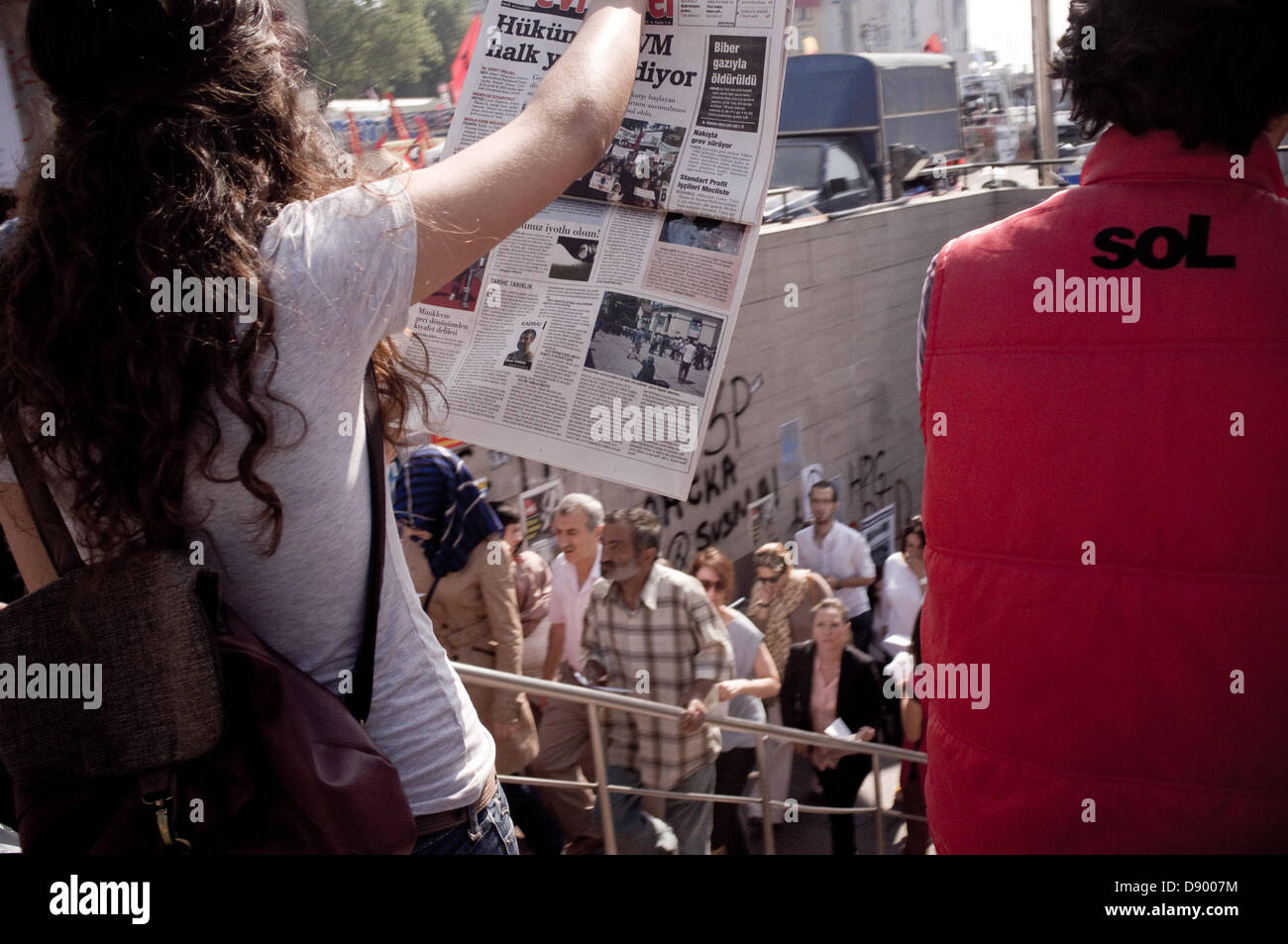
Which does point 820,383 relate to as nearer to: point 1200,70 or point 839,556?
point 839,556

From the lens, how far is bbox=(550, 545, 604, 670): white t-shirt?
4.48 m

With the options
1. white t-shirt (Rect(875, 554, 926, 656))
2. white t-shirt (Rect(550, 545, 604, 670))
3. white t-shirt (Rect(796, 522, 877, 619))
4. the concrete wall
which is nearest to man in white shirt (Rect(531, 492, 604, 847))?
white t-shirt (Rect(550, 545, 604, 670))

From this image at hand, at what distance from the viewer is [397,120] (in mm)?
7422

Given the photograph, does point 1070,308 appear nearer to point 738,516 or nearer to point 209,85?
point 209,85

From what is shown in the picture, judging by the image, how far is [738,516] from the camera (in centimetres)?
857

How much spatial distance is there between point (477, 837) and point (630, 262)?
0.79m

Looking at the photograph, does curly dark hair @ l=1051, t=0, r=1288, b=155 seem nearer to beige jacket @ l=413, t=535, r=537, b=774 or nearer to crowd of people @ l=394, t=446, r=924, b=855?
crowd of people @ l=394, t=446, r=924, b=855

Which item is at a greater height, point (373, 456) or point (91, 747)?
point (373, 456)

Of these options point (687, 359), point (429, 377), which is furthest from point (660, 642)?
point (429, 377)

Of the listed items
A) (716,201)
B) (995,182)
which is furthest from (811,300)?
(716,201)

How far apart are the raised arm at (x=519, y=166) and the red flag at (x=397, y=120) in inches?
261

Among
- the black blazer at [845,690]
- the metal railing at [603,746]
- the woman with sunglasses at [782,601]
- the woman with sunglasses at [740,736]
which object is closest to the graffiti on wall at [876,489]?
the woman with sunglasses at [782,601]

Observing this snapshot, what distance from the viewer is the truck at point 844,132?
1068 centimetres

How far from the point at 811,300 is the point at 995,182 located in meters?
4.38
